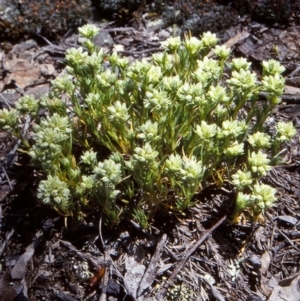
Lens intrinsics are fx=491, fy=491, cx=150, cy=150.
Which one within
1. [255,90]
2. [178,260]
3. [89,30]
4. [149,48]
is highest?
[89,30]

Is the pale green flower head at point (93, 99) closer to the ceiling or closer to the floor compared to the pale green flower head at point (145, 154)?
closer to the ceiling

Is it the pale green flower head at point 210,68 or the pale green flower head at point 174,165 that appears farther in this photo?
the pale green flower head at point 210,68

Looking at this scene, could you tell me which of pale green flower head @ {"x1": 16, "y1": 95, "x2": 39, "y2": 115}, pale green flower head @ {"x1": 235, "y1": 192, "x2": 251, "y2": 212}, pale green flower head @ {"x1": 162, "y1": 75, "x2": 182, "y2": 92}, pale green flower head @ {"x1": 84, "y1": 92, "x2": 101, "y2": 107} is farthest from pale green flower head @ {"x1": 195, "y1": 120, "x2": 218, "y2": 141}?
pale green flower head @ {"x1": 16, "y1": 95, "x2": 39, "y2": 115}

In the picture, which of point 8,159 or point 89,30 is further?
point 8,159

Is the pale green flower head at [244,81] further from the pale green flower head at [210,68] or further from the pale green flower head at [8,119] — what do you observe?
the pale green flower head at [8,119]

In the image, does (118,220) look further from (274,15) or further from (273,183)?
(274,15)

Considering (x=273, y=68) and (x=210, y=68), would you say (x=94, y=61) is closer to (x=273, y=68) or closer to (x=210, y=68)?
(x=210, y=68)

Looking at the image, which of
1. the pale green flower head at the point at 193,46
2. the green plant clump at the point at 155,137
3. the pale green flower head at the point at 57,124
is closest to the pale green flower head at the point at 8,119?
the green plant clump at the point at 155,137

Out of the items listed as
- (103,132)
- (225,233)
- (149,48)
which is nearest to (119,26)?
(149,48)

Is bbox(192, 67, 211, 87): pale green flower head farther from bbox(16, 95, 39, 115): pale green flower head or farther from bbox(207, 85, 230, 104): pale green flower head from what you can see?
bbox(16, 95, 39, 115): pale green flower head
